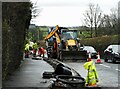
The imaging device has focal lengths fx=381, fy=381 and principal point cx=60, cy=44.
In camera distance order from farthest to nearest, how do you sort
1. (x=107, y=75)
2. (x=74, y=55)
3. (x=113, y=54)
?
(x=113, y=54)
(x=74, y=55)
(x=107, y=75)

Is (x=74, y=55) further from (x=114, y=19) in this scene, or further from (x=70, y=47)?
(x=114, y=19)

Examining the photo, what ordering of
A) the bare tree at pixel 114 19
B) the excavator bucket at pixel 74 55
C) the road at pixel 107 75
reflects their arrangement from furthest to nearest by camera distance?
the bare tree at pixel 114 19 → the excavator bucket at pixel 74 55 → the road at pixel 107 75

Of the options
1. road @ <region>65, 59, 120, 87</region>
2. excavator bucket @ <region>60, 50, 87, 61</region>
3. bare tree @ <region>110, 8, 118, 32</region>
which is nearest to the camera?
road @ <region>65, 59, 120, 87</region>

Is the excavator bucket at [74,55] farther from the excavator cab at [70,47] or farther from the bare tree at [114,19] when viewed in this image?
the bare tree at [114,19]

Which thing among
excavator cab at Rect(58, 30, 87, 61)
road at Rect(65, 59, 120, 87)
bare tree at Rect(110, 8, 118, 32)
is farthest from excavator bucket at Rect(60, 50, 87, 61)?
bare tree at Rect(110, 8, 118, 32)

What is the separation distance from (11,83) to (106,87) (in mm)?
3520

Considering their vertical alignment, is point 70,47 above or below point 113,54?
above

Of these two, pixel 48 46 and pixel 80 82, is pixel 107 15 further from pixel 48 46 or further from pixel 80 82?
pixel 80 82

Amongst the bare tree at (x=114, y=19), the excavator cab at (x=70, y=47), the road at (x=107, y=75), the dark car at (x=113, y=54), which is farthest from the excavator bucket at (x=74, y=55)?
the bare tree at (x=114, y=19)

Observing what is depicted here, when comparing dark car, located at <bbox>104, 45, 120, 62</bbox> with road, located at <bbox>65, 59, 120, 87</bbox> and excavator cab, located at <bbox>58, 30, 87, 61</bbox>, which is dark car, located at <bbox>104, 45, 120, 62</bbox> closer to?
excavator cab, located at <bbox>58, 30, 87, 61</bbox>

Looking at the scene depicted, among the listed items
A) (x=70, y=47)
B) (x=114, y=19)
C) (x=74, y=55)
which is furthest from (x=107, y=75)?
(x=114, y=19)

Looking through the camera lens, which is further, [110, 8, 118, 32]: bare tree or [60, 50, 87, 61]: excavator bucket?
[110, 8, 118, 32]: bare tree

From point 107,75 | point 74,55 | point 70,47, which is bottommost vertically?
point 107,75

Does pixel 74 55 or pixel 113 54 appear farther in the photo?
pixel 113 54
